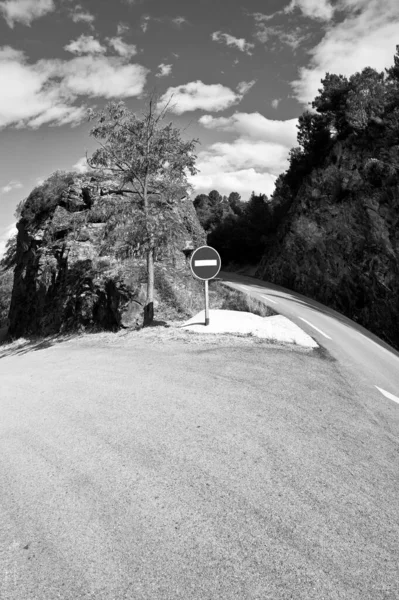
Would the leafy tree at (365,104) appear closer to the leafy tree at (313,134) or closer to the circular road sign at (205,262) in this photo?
the leafy tree at (313,134)

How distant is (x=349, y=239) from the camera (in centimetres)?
2877

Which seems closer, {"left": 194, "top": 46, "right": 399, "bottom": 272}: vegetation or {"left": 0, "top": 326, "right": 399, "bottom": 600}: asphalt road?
{"left": 0, "top": 326, "right": 399, "bottom": 600}: asphalt road

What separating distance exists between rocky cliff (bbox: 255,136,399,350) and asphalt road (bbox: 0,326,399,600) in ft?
71.0

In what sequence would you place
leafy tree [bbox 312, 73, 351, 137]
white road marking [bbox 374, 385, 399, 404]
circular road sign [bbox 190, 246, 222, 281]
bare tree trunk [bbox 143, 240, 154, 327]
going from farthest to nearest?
leafy tree [bbox 312, 73, 351, 137] < bare tree trunk [bbox 143, 240, 154, 327] < circular road sign [bbox 190, 246, 222, 281] < white road marking [bbox 374, 385, 399, 404]

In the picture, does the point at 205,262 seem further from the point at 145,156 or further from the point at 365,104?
the point at 365,104

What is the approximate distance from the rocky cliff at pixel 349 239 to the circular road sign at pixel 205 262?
1925 centimetres

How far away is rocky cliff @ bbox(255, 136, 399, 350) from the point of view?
26250 mm

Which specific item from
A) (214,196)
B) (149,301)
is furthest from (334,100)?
(214,196)

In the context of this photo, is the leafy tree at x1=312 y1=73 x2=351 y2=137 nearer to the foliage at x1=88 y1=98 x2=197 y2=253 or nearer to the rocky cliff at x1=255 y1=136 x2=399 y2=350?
the rocky cliff at x1=255 y1=136 x2=399 y2=350

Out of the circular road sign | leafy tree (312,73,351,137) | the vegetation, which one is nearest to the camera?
the circular road sign

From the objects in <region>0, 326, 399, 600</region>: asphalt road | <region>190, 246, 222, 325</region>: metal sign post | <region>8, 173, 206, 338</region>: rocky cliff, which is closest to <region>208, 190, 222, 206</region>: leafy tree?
<region>8, 173, 206, 338</region>: rocky cliff

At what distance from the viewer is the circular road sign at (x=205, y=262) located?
405 inches

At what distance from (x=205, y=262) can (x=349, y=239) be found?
21.7 meters

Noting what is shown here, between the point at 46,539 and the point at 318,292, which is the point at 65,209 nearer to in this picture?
the point at 46,539
